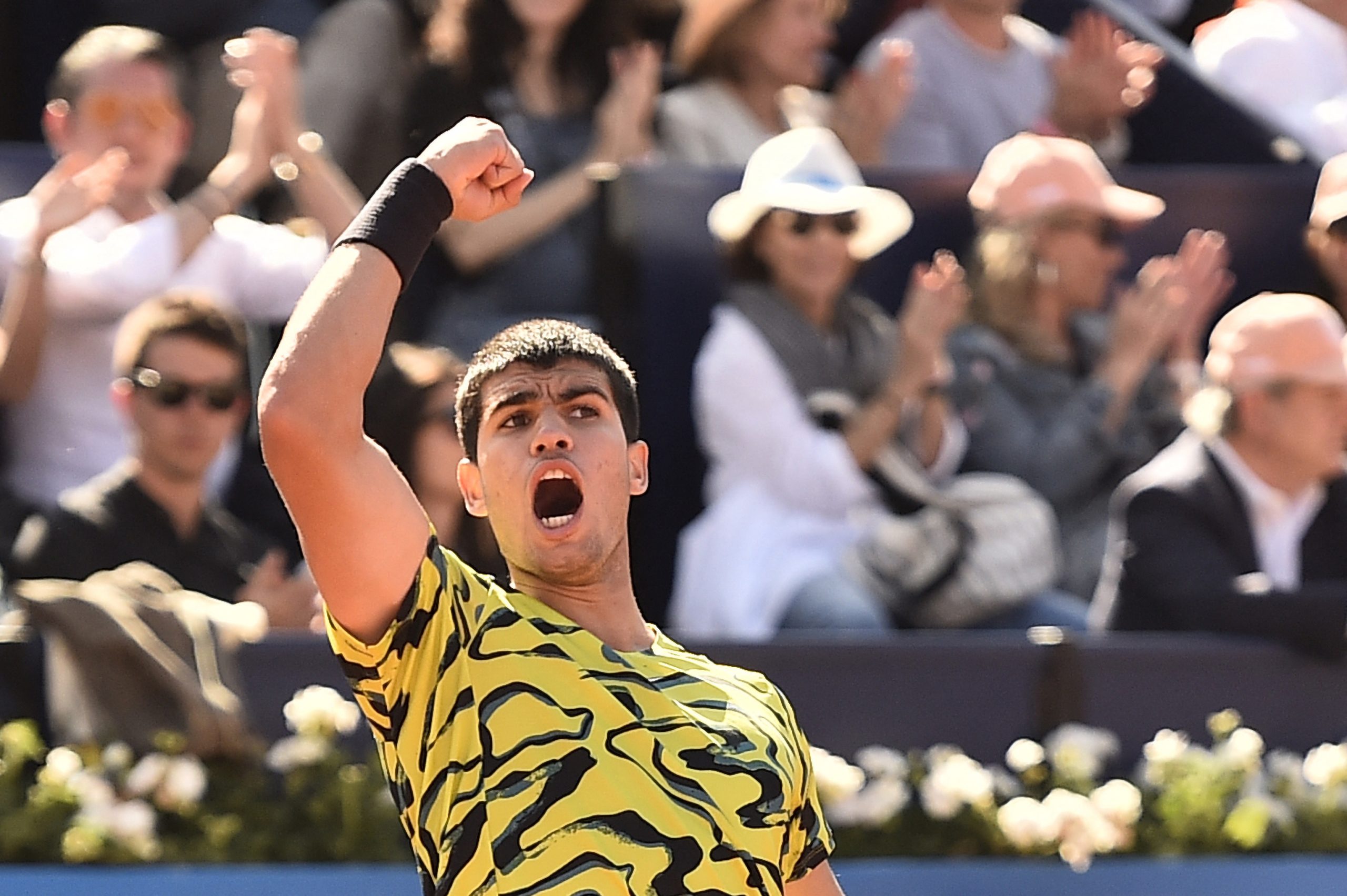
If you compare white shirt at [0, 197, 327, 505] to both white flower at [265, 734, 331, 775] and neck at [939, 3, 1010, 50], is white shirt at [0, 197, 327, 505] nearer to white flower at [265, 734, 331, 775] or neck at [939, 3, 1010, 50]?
white flower at [265, 734, 331, 775]

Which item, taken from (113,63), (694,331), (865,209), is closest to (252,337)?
(113,63)

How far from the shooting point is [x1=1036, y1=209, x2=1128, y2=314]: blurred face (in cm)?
509

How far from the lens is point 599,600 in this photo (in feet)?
7.63

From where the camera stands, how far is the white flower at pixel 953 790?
13.2 ft

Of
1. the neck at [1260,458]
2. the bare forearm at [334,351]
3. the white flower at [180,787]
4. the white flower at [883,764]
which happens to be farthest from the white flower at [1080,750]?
the bare forearm at [334,351]

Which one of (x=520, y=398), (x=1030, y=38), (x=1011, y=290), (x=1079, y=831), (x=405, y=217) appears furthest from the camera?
(x=1030, y=38)

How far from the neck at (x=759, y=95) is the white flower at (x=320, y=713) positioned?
7.00ft

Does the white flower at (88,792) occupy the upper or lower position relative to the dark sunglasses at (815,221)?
lower

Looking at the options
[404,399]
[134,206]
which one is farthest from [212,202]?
[404,399]

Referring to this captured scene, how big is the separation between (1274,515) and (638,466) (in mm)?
2484

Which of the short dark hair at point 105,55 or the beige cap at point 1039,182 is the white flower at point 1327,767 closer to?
the beige cap at point 1039,182

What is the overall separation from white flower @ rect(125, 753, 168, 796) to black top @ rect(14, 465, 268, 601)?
45 cm

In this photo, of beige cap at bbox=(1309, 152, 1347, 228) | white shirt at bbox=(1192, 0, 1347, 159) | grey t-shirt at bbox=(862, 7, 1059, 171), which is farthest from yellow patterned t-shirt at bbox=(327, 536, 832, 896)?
white shirt at bbox=(1192, 0, 1347, 159)

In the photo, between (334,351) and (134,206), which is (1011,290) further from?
(334,351)
